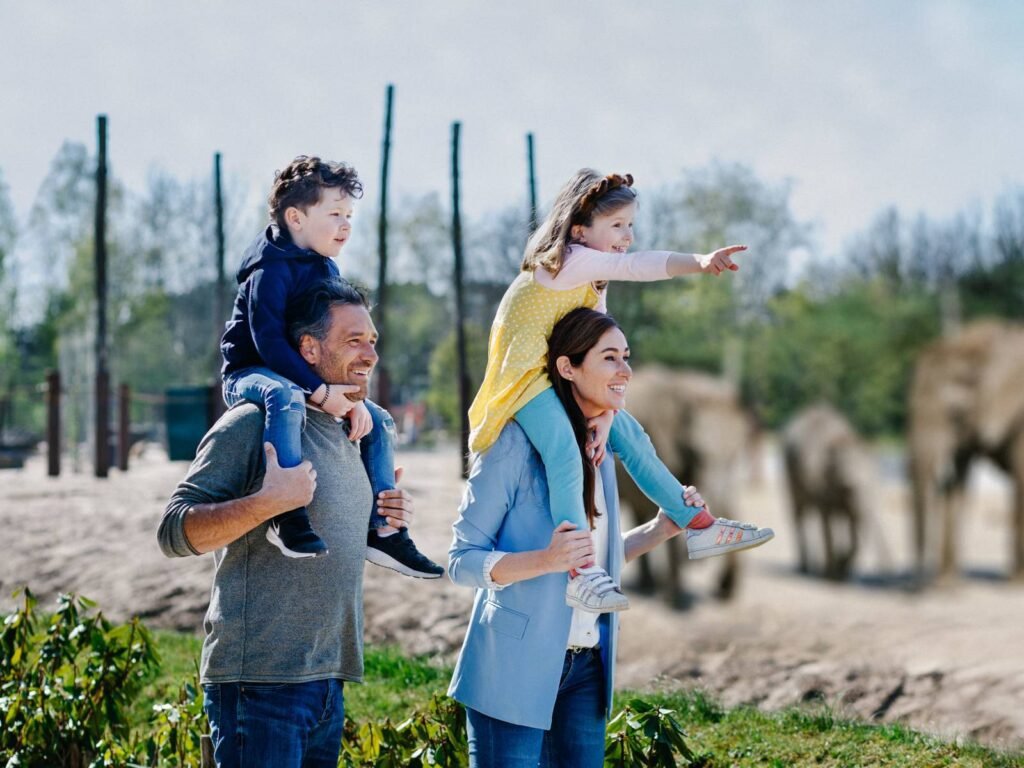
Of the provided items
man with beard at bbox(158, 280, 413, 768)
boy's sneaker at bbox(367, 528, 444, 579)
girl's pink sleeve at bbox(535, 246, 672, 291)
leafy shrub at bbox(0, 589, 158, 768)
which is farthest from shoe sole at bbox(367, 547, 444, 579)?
leafy shrub at bbox(0, 589, 158, 768)

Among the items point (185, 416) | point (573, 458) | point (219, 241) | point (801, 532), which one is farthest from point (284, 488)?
point (219, 241)

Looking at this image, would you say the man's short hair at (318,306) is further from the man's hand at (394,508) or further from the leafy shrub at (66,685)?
the leafy shrub at (66,685)

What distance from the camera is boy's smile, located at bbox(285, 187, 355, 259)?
2416 mm

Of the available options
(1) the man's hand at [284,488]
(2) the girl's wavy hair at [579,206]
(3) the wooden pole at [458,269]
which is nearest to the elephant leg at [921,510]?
(2) the girl's wavy hair at [579,206]

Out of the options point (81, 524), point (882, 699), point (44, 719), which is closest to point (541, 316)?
point (44, 719)

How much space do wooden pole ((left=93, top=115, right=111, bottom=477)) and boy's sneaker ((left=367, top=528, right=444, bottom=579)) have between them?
14.7 metres

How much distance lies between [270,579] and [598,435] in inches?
28.6

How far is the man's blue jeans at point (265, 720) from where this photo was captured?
6.73ft

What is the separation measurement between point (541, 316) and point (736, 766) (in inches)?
85.9

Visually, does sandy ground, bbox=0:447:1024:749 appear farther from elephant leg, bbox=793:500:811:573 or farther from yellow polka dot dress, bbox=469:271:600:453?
yellow polka dot dress, bbox=469:271:600:453

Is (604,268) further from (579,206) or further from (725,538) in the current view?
(725,538)

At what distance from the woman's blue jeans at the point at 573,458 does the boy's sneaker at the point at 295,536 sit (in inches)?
18.9

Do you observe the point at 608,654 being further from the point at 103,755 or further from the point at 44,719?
the point at 44,719

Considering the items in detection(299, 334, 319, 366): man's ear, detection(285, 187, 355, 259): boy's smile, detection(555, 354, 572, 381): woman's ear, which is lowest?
detection(555, 354, 572, 381): woman's ear
